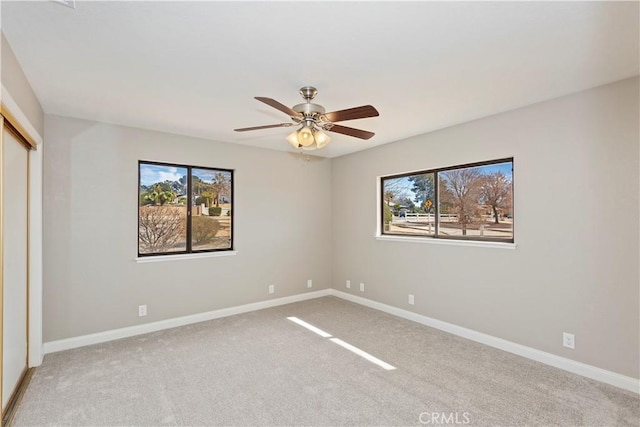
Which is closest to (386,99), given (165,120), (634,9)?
(634,9)

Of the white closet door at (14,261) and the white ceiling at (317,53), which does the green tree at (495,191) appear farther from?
the white closet door at (14,261)

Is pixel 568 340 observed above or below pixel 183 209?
below

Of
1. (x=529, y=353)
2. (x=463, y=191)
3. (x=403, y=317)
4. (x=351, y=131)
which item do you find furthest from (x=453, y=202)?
(x=351, y=131)

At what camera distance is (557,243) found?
9.41 feet

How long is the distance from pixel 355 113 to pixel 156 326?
3.35 meters

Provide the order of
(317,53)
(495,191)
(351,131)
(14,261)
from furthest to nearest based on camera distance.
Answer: (495,191) → (351,131) → (14,261) → (317,53)

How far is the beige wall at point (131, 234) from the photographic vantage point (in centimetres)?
327

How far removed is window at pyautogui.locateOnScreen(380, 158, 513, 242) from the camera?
341 centimetres

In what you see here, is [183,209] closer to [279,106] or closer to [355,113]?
[279,106]

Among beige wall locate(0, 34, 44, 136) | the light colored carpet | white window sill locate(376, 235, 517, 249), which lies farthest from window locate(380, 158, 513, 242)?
beige wall locate(0, 34, 44, 136)

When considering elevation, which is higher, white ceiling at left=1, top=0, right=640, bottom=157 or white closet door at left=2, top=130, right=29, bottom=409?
white ceiling at left=1, top=0, right=640, bottom=157

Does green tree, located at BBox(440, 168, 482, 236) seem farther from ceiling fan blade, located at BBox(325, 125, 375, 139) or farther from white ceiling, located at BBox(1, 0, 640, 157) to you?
ceiling fan blade, located at BBox(325, 125, 375, 139)

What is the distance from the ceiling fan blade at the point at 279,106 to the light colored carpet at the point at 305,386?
211 cm

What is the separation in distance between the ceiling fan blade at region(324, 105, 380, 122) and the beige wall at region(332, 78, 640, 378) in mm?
1797
